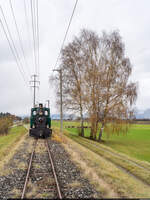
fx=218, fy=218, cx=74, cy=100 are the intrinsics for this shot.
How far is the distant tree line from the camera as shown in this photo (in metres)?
23.0

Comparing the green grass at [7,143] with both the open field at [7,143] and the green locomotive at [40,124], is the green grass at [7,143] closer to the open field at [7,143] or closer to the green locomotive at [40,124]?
the open field at [7,143]

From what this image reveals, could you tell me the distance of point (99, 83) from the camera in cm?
2325

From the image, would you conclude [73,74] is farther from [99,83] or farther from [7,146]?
[7,146]

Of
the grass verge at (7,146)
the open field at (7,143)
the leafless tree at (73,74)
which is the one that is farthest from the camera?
the leafless tree at (73,74)

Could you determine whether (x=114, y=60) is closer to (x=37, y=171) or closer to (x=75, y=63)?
(x=75, y=63)

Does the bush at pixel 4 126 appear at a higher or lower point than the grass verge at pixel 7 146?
higher

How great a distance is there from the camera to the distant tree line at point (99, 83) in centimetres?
2305

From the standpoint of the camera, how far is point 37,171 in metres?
8.70

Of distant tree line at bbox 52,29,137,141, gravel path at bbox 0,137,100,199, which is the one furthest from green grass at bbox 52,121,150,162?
gravel path at bbox 0,137,100,199

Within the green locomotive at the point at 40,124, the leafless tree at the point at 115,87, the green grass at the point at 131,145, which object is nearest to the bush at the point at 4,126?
the green grass at the point at 131,145

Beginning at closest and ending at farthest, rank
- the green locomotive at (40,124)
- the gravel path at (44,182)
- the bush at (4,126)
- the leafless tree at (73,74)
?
1. the gravel path at (44,182)
2. the green locomotive at (40,124)
3. the leafless tree at (73,74)
4. the bush at (4,126)

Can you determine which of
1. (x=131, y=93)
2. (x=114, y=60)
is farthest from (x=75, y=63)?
(x=131, y=93)

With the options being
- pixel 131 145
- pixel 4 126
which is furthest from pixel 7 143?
pixel 4 126

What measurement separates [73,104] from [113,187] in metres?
18.7
